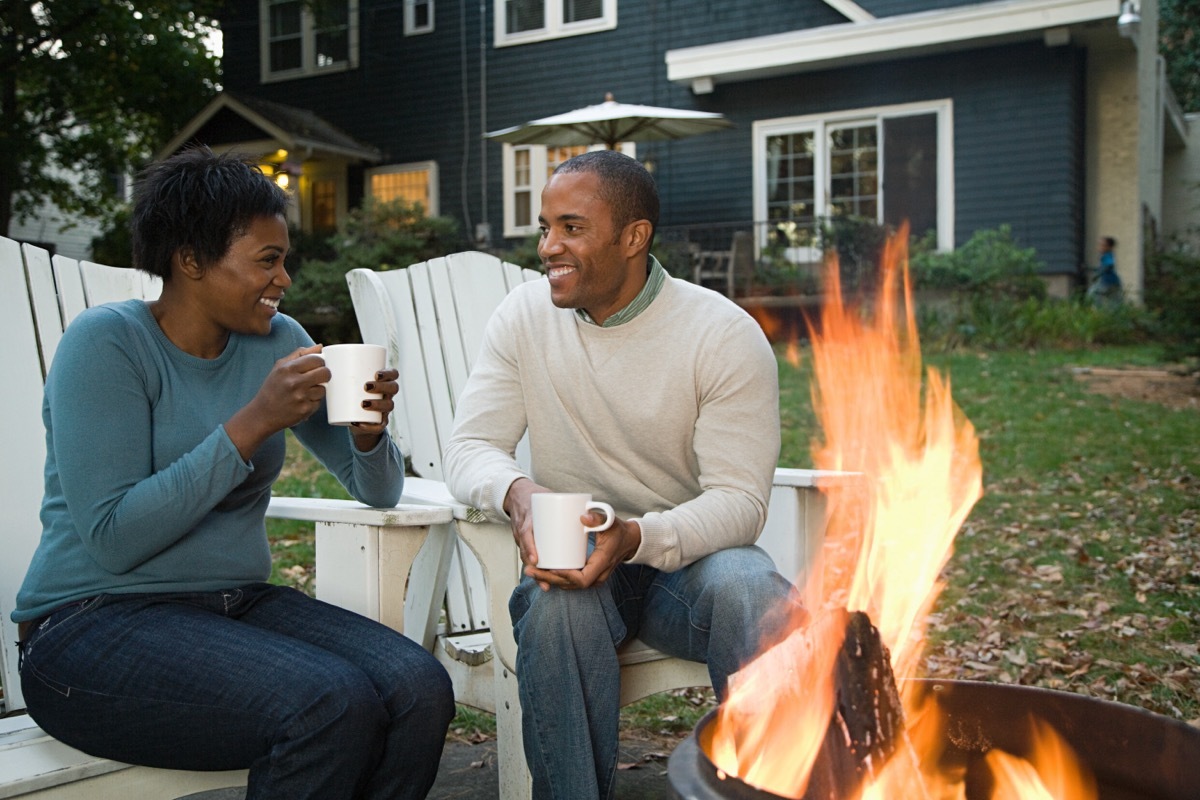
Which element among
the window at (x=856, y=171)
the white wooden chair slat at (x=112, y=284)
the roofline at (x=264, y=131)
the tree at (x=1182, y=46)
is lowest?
the white wooden chair slat at (x=112, y=284)

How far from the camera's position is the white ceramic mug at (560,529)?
1.81 meters

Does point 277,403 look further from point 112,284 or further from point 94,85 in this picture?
point 94,85

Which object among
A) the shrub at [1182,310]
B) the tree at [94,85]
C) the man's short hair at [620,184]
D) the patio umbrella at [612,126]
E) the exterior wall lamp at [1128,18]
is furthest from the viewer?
the tree at [94,85]

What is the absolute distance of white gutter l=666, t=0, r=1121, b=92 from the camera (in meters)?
10.8

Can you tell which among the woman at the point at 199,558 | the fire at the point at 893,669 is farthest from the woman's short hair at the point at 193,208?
the fire at the point at 893,669

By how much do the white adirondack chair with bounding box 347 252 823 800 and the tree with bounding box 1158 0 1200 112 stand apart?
2578 centimetres

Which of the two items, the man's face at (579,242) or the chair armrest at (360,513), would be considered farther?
the man's face at (579,242)

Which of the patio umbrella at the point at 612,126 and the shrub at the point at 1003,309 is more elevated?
the patio umbrella at the point at 612,126

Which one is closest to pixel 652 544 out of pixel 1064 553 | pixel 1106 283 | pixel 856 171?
pixel 1064 553

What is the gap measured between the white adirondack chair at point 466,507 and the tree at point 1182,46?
2578cm

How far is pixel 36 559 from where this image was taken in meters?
2.01

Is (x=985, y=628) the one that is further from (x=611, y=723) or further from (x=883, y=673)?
(x=883, y=673)

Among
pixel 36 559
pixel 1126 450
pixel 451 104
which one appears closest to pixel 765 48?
pixel 451 104

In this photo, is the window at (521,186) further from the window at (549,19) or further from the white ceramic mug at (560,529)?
the white ceramic mug at (560,529)
